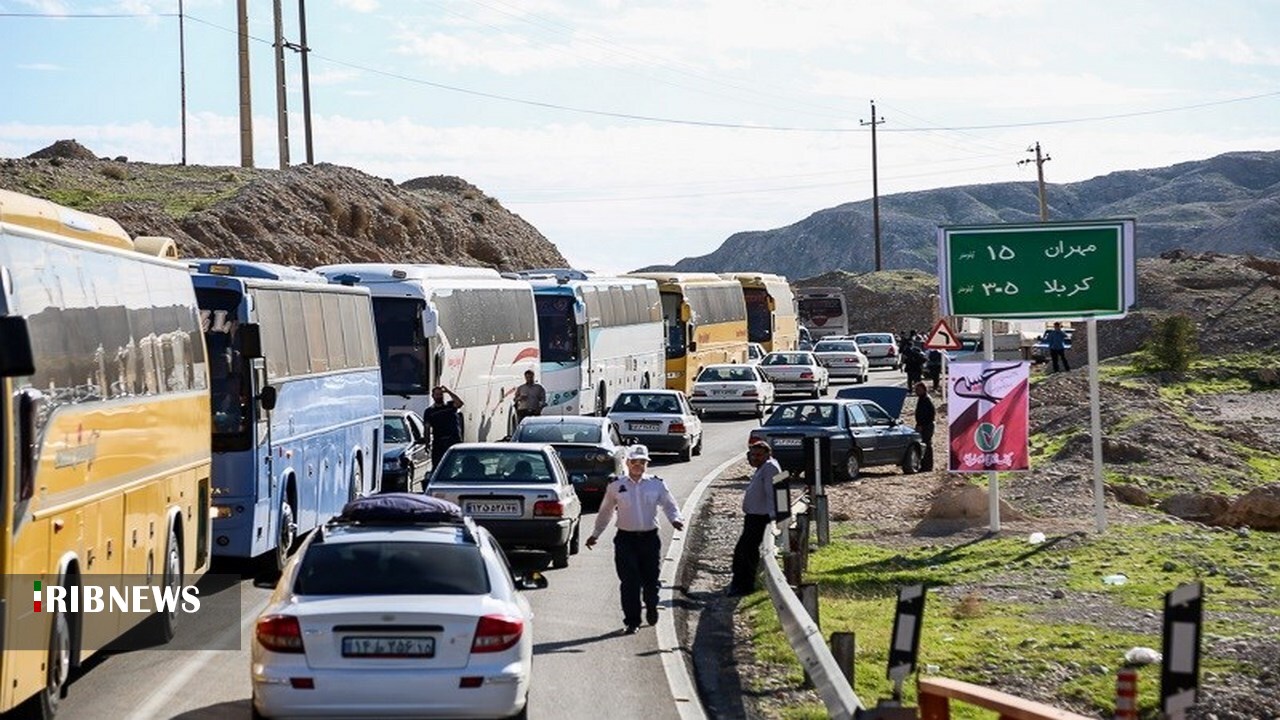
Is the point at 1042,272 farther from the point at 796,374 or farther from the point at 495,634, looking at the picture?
the point at 796,374

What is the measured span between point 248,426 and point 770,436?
16.4 metres

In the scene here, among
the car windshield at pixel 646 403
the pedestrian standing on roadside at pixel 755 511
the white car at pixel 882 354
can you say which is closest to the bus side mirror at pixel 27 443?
the pedestrian standing on roadside at pixel 755 511

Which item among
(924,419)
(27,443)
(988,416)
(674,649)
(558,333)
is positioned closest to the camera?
(27,443)

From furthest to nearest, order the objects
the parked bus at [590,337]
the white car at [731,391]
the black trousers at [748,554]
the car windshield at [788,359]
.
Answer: the car windshield at [788,359] → the white car at [731,391] → the parked bus at [590,337] → the black trousers at [748,554]

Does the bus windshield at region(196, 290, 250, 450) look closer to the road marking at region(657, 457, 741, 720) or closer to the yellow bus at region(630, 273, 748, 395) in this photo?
the road marking at region(657, 457, 741, 720)

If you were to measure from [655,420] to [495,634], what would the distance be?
2800cm

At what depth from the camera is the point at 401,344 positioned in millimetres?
34156

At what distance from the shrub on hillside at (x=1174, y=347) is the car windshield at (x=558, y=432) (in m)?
38.9

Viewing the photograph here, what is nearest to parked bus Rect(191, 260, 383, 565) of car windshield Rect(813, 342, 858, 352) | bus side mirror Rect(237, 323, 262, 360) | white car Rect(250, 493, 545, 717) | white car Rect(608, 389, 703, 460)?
bus side mirror Rect(237, 323, 262, 360)

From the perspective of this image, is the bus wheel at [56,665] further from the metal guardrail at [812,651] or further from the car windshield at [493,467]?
the car windshield at [493,467]

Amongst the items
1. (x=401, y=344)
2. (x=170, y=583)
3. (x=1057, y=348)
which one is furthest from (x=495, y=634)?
(x=1057, y=348)

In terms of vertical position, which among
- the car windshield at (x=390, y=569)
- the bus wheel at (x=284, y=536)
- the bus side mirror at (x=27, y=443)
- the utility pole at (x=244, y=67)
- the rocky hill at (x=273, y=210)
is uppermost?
the utility pole at (x=244, y=67)

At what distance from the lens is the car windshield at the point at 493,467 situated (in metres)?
22.8

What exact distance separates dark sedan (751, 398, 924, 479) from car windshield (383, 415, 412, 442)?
6972mm
